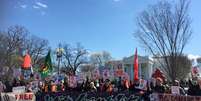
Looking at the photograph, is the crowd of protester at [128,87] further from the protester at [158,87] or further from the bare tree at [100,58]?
the bare tree at [100,58]

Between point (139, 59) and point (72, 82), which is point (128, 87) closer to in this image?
point (72, 82)

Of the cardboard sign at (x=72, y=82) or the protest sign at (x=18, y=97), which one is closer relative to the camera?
the protest sign at (x=18, y=97)

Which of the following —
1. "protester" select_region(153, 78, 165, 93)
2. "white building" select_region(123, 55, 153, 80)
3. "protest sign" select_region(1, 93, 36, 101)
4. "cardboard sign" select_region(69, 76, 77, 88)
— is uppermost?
"white building" select_region(123, 55, 153, 80)

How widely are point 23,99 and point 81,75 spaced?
3935 mm

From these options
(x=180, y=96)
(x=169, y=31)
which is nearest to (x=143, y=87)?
(x=180, y=96)

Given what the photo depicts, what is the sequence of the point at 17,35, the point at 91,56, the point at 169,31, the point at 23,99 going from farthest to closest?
the point at 91,56
the point at 17,35
the point at 169,31
the point at 23,99

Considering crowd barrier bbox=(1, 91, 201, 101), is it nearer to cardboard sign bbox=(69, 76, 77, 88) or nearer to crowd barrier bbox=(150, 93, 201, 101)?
crowd barrier bbox=(150, 93, 201, 101)

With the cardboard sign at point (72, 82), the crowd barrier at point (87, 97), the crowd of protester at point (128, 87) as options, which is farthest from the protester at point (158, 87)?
the cardboard sign at point (72, 82)

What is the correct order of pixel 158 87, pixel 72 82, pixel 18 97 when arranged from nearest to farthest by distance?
pixel 158 87 < pixel 18 97 < pixel 72 82

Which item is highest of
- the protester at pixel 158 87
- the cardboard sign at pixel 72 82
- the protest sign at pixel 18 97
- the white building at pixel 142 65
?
the white building at pixel 142 65

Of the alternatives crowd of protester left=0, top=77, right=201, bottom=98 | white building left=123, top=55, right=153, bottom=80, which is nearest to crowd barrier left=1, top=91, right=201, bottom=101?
crowd of protester left=0, top=77, right=201, bottom=98

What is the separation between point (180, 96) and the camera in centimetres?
1390

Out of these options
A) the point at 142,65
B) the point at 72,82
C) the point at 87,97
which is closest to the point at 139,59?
the point at 142,65

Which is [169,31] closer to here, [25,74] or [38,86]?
[25,74]
